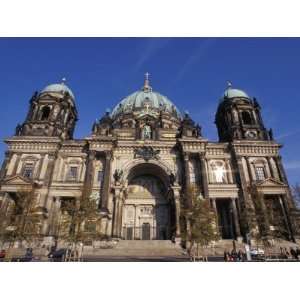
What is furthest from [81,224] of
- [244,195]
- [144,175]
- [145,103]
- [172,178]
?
[145,103]

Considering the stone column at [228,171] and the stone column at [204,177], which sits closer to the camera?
the stone column at [204,177]

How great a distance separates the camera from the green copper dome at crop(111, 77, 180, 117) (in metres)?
47.7

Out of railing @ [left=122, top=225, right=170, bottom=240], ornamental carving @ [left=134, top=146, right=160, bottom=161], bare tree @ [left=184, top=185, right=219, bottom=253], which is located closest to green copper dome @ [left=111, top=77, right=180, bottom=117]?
ornamental carving @ [left=134, top=146, right=160, bottom=161]

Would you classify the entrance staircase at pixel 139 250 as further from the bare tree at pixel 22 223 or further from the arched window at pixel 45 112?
the arched window at pixel 45 112

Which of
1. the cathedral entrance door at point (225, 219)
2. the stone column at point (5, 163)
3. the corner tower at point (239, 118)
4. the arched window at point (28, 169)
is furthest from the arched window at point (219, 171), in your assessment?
→ the stone column at point (5, 163)

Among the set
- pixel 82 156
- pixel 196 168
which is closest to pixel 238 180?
pixel 196 168

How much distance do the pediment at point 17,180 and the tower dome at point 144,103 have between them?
23.7 meters

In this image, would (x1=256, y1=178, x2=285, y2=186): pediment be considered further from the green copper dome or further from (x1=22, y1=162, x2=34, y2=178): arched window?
(x1=22, y1=162, x2=34, y2=178): arched window

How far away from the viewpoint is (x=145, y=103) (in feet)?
157

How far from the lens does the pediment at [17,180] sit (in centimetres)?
2825

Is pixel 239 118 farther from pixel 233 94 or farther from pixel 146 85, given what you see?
A: pixel 146 85

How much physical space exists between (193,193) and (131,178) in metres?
12.0

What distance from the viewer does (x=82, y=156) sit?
32344 mm

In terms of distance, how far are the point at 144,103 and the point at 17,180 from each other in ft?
90.0
